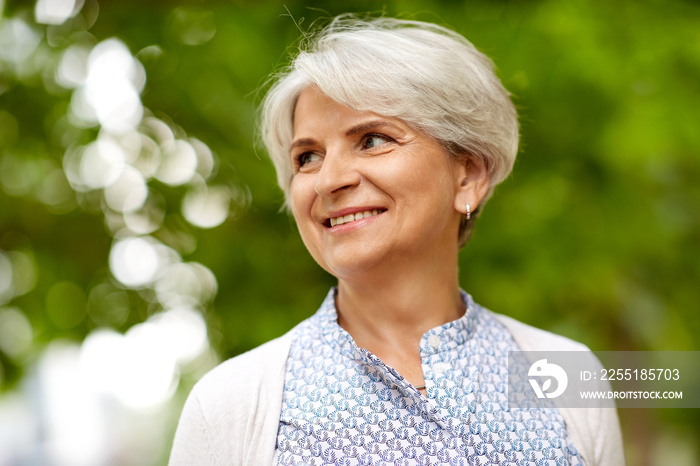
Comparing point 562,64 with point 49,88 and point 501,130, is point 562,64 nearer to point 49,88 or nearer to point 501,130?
point 501,130

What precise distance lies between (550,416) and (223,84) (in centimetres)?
199

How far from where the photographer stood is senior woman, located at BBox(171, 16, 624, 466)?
68.2 inches

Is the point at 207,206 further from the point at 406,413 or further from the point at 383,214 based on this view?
the point at 406,413

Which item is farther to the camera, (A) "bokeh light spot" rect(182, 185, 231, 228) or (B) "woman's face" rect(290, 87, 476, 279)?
(A) "bokeh light spot" rect(182, 185, 231, 228)

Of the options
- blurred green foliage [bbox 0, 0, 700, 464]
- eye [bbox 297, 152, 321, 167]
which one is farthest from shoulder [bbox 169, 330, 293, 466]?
blurred green foliage [bbox 0, 0, 700, 464]

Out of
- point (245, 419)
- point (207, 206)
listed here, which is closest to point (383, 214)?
point (245, 419)

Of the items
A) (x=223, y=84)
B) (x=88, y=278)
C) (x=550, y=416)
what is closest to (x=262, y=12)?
(x=223, y=84)

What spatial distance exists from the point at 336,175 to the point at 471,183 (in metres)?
0.44

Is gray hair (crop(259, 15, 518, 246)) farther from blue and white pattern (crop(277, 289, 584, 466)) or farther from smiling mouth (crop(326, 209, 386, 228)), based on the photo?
blue and white pattern (crop(277, 289, 584, 466))

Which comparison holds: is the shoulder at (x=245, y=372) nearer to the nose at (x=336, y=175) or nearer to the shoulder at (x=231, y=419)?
the shoulder at (x=231, y=419)

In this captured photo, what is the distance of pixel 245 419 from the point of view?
1734 millimetres

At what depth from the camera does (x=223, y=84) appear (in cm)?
307

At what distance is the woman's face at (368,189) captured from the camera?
1.76m

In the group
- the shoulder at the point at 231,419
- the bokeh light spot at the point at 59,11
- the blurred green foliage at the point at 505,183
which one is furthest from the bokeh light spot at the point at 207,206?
Result: the shoulder at the point at 231,419
